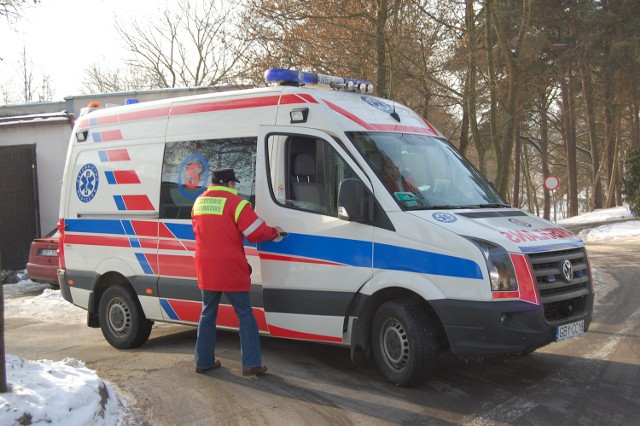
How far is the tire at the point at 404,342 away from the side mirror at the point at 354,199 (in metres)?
0.79

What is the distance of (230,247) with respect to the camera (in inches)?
221

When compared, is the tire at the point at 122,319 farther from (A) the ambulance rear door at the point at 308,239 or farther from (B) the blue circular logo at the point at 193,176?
(A) the ambulance rear door at the point at 308,239

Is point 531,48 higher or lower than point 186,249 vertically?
higher

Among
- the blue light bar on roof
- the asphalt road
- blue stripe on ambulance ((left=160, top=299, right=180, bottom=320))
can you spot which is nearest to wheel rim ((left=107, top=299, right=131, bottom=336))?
the asphalt road

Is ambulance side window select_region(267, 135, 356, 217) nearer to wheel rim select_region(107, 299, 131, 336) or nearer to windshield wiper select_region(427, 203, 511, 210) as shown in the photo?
windshield wiper select_region(427, 203, 511, 210)

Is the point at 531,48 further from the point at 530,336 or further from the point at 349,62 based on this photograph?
the point at 530,336

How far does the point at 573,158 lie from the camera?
3219 cm

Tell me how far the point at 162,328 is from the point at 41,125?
32.3ft

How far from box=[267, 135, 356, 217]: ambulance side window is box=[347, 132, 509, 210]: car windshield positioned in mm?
314

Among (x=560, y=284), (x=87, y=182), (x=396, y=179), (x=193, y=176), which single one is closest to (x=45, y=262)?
(x=87, y=182)

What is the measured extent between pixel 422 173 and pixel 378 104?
0.96 metres

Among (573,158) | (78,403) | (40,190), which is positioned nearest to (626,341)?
(78,403)

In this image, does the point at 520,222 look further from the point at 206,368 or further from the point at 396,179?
the point at 206,368

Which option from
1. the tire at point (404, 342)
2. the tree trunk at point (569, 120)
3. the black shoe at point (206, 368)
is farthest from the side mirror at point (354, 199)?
the tree trunk at point (569, 120)
